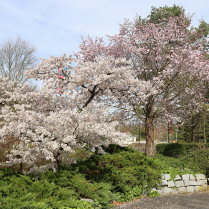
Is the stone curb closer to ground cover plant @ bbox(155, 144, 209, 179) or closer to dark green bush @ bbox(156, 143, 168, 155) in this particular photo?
ground cover plant @ bbox(155, 144, 209, 179)

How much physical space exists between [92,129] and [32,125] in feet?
4.46

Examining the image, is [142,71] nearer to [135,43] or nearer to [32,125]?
[135,43]

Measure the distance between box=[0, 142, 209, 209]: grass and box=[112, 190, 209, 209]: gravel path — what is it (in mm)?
289

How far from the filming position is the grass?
3.80m

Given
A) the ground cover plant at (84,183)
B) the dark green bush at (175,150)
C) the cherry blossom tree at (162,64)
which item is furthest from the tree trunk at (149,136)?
the ground cover plant at (84,183)

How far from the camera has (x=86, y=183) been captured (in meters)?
4.93

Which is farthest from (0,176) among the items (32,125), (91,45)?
(91,45)

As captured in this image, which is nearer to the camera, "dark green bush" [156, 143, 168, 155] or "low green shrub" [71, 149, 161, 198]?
"low green shrub" [71, 149, 161, 198]

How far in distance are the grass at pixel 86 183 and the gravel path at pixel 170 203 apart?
0.29m

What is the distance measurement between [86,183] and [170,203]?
2.43m

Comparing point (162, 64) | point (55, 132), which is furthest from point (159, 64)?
point (55, 132)

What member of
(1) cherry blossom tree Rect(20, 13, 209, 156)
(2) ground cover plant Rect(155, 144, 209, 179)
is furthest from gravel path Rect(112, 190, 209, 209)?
(1) cherry blossom tree Rect(20, 13, 209, 156)

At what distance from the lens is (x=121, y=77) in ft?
20.9

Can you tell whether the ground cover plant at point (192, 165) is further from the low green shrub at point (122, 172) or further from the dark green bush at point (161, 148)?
the dark green bush at point (161, 148)
